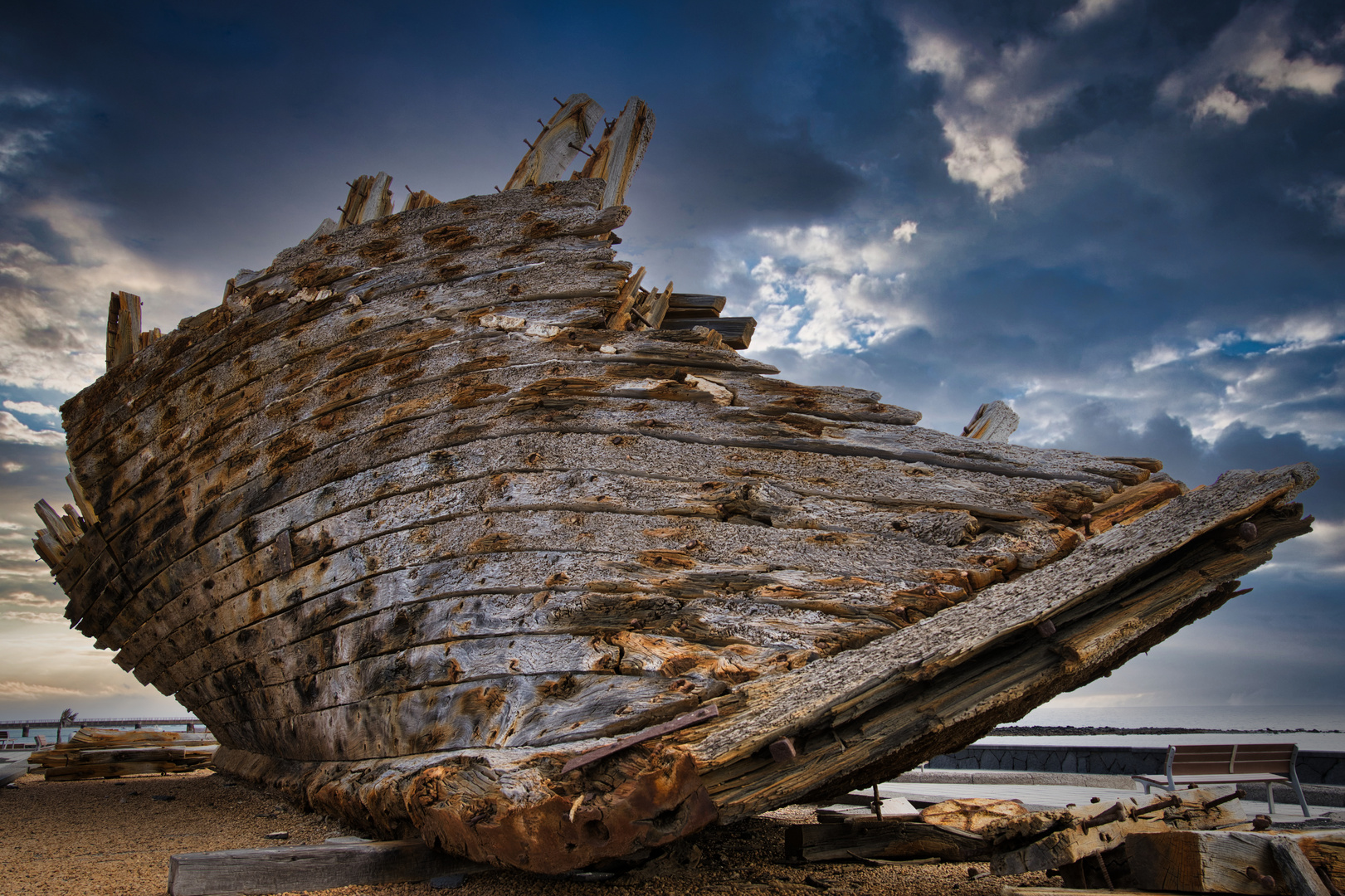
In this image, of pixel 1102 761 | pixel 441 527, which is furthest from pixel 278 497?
pixel 1102 761

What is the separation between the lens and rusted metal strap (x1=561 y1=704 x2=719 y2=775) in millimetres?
2150

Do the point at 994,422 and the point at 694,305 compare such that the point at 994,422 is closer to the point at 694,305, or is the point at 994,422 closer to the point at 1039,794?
the point at 694,305

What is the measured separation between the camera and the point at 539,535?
2.82 meters

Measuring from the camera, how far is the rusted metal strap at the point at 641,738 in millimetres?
2150

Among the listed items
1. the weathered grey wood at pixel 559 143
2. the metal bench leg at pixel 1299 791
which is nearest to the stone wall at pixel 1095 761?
the metal bench leg at pixel 1299 791

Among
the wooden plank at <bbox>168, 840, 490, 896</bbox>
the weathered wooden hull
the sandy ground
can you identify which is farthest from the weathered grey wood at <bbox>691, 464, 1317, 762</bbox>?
the wooden plank at <bbox>168, 840, 490, 896</bbox>

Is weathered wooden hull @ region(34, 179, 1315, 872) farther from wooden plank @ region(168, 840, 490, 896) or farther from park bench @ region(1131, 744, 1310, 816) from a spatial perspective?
park bench @ region(1131, 744, 1310, 816)

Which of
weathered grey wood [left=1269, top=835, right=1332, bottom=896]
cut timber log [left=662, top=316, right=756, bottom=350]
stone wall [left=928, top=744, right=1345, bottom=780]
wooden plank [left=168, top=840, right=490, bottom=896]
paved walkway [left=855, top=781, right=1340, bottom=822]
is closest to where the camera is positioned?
weathered grey wood [left=1269, top=835, right=1332, bottom=896]

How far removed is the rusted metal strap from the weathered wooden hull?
1.1 inches

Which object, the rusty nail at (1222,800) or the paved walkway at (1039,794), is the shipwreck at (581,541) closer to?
the rusty nail at (1222,800)

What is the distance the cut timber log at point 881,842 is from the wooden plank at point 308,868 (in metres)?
1.37

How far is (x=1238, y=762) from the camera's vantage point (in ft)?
18.1

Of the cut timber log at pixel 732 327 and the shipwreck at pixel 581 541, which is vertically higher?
the cut timber log at pixel 732 327

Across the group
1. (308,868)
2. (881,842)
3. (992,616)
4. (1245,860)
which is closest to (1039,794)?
(881,842)
